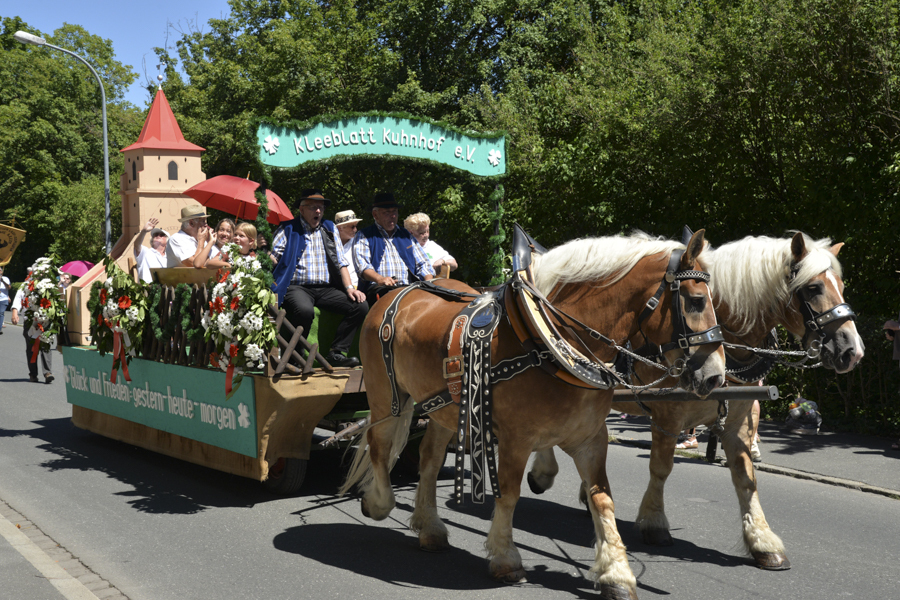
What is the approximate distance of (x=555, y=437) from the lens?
4.18 meters

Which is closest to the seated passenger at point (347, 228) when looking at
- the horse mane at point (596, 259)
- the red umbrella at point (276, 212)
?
the red umbrella at point (276, 212)

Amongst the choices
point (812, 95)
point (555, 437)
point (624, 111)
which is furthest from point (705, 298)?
point (624, 111)

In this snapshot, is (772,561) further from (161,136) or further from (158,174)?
(161,136)

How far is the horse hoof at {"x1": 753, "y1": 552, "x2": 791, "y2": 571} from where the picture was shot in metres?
4.60

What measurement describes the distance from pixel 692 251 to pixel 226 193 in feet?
17.6

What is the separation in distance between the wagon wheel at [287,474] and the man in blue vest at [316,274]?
805 millimetres

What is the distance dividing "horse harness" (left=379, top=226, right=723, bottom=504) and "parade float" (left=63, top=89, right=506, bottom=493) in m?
1.66

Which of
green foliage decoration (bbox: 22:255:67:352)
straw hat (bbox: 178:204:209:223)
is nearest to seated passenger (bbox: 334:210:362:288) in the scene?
straw hat (bbox: 178:204:209:223)

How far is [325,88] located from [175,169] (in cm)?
705

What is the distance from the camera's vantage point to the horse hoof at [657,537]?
5.07 meters

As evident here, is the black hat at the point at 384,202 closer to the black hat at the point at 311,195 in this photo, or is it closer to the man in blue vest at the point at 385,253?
the man in blue vest at the point at 385,253

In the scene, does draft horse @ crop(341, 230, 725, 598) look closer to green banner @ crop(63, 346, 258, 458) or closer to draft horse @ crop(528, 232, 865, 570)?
draft horse @ crop(528, 232, 865, 570)

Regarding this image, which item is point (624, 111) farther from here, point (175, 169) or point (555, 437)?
point (175, 169)

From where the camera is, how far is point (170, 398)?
696cm
